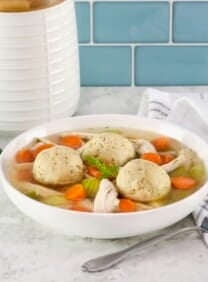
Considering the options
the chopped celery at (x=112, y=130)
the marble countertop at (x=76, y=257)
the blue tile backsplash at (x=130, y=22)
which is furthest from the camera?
the blue tile backsplash at (x=130, y=22)

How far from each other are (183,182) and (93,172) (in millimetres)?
105

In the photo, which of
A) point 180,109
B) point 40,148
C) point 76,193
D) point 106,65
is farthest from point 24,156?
point 106,65

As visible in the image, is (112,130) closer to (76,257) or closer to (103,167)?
(103,167)

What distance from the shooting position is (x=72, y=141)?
129cm

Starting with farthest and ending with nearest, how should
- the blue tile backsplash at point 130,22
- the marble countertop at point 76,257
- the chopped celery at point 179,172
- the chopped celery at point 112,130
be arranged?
the blue tile backsplash at point 130,22 → the chopped celery at point 112,130 → the chopped celery at point 179,172 → the marble countertop at point 76,257

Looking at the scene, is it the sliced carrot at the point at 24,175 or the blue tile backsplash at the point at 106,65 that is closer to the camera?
the sliced carrot at the point at 24,175

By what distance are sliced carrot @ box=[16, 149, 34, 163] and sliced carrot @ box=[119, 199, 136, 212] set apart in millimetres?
157

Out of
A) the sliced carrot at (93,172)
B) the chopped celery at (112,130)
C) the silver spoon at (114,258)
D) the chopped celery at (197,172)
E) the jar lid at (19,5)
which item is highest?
the jar lid at (19,5)

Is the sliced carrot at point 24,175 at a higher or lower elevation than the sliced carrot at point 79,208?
higher

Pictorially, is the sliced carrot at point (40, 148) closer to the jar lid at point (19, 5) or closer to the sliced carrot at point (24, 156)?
the sliced carrot at point (24, 156)

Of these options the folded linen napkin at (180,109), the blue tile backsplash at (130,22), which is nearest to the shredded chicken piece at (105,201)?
the folded linen napkin at (180,109)

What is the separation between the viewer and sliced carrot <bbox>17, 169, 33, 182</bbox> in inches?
47.4

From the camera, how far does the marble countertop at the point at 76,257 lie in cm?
111

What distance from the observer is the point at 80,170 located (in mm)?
1194
